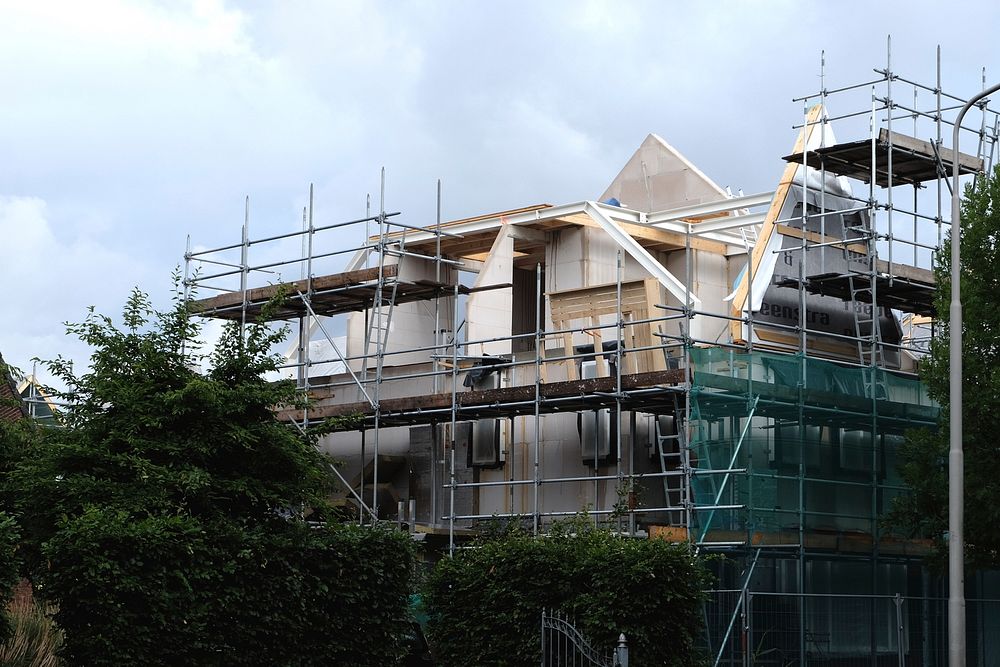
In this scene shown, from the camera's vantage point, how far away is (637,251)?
31.2 meters

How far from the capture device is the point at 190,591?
19.8 meters

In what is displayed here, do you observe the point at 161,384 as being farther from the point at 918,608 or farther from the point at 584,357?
the point at 918,608

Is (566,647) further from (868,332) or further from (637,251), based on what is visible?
(868,332)

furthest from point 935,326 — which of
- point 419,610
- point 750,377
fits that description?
point 419,610

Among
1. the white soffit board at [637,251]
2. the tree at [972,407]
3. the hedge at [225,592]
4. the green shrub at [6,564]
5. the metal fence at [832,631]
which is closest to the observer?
the green shrub at [6,564]

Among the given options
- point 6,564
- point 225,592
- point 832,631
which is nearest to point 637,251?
point 832,631

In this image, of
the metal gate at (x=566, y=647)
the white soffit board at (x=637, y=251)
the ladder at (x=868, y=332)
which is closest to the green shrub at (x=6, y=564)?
the metal gate at (x=566, y=647)

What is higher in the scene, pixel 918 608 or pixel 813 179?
pixel 813 179

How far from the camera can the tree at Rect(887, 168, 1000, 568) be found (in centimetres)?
2517

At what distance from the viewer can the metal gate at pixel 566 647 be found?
21453 millimetres

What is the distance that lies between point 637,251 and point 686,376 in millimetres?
5288

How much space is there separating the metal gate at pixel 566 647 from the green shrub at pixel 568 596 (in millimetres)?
154

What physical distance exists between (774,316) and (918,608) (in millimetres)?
6427

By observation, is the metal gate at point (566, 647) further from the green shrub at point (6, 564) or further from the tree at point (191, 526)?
the green shrub at point (6, 564)
